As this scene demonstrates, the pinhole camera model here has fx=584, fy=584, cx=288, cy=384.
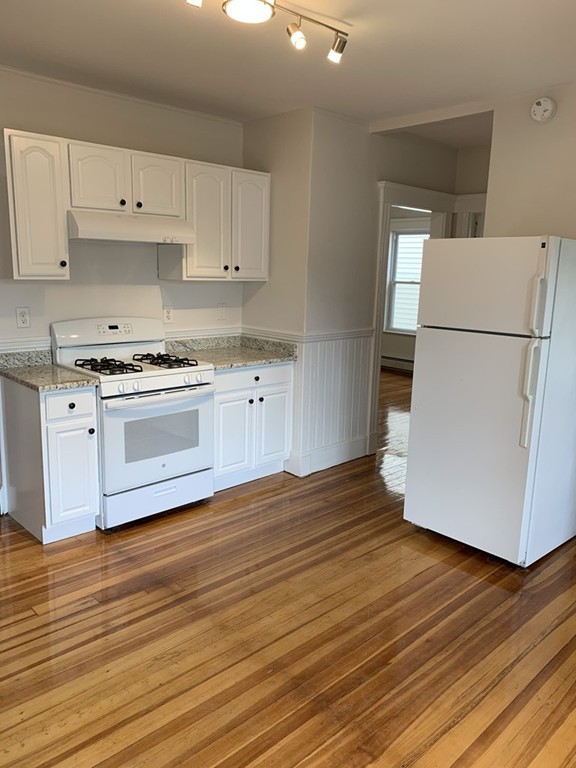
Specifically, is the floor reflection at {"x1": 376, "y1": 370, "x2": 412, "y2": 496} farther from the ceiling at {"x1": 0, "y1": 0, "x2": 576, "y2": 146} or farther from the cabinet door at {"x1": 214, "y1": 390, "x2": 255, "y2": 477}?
the ceiling at {"x1": 0, "y1": 0, "x2": 576, "y2": 146}

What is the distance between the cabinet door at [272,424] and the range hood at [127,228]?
46.7 inches

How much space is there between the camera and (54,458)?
3109 mm

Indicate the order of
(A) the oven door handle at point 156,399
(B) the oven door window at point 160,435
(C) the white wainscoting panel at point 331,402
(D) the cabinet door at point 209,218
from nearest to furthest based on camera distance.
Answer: (A) the oven door handle at point 156,399
(B) the oven door window at point 160,435
(D) the cabinet door at point 209,218
(C) the white wainscoting panel at point 331,402

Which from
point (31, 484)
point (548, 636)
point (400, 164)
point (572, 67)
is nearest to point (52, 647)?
point (31, 484)

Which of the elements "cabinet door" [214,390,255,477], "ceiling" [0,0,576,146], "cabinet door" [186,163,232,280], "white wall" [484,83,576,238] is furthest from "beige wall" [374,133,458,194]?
"cabinet door" [214,390,255,477]

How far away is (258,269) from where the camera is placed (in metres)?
4.27

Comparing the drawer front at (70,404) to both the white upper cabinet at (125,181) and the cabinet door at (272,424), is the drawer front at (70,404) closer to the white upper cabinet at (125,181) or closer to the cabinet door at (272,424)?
the white upper cabinet at (125,181)

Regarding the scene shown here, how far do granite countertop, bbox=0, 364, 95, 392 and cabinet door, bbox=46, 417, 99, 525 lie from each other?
0.69 feet

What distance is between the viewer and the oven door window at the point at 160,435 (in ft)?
11.1

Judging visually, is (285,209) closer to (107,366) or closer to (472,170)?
(107,366)

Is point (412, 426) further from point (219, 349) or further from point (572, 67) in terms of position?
point (572, 67)

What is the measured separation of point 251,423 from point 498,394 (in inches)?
67.7

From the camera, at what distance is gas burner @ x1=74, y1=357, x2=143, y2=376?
333 cm

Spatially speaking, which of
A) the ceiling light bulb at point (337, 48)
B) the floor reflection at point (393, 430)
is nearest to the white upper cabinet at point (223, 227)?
the ceiling light bulb at point (337, 48)
